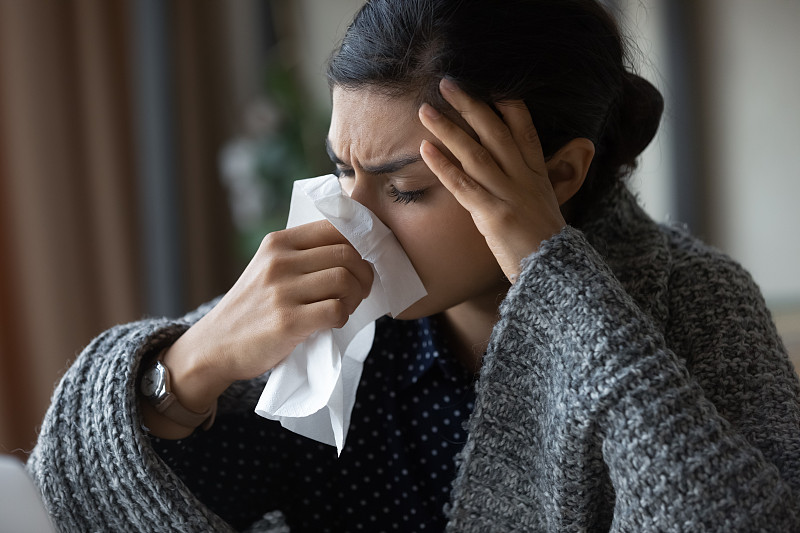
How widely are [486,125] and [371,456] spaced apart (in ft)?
1.89

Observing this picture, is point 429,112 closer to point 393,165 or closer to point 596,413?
point 393,165

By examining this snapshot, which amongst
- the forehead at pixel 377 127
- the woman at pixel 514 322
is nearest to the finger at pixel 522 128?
the woman at pixel 514 322

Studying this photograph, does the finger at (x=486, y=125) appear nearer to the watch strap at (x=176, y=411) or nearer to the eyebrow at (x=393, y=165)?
the eyebrow at (x=393, y=165)

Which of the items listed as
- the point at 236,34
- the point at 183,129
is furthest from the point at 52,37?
the point at 236,34

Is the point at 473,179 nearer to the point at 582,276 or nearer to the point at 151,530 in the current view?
the point at 582,276

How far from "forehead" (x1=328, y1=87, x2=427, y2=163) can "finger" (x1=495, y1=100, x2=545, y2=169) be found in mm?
109

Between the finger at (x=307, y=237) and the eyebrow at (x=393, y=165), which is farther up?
the eyebrow at (x=393, y=165)

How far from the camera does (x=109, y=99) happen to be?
9.00 feet

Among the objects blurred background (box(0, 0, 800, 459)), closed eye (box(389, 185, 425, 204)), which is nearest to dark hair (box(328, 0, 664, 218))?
closed eye (box(389, 185, 425, 204))

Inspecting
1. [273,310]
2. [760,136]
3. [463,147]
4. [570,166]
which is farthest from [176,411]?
[760,136]

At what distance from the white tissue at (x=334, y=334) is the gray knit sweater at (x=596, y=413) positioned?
6.4 inches

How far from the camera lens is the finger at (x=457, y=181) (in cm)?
98

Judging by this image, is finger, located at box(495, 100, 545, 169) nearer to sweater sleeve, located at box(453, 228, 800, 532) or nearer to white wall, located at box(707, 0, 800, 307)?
sweater sleeve, located at box(453, 228, 800, 532)

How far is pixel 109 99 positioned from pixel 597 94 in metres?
2.12
